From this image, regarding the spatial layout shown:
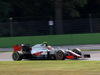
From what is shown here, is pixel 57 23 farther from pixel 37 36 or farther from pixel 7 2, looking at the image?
pixel 7 2

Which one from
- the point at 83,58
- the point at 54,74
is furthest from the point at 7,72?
the point at 83,58

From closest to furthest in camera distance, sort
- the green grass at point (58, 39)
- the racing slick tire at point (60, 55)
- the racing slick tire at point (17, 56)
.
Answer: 1. the racing slick tire at point (60, 55)
2. the racing slick tire at point (17, 56)
3. the green grass at point (58, 39)

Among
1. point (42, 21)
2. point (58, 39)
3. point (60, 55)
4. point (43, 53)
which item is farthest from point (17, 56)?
point (58, 39)

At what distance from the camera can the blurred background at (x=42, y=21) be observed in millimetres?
24969

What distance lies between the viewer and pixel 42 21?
25.0 meters

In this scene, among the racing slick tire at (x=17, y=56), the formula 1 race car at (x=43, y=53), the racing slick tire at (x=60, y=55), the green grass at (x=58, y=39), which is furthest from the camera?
the green grass at (x=58, y=39)

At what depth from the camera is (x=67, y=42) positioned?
84.0ft

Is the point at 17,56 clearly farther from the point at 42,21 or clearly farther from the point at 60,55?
the point at 42,21

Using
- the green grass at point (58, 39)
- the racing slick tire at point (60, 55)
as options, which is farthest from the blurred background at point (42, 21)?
the racing slick tire at point (60, 55)

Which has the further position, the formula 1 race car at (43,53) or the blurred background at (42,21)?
the blurred background at (42,21)

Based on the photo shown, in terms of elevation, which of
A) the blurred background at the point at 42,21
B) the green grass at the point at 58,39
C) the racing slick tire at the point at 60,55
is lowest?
the racing slick tire at the point at 60,55

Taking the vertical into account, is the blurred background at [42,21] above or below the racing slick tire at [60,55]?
above

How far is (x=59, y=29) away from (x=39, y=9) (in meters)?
7.16

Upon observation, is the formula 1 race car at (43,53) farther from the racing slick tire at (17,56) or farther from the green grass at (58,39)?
the green grass at (58,39)
